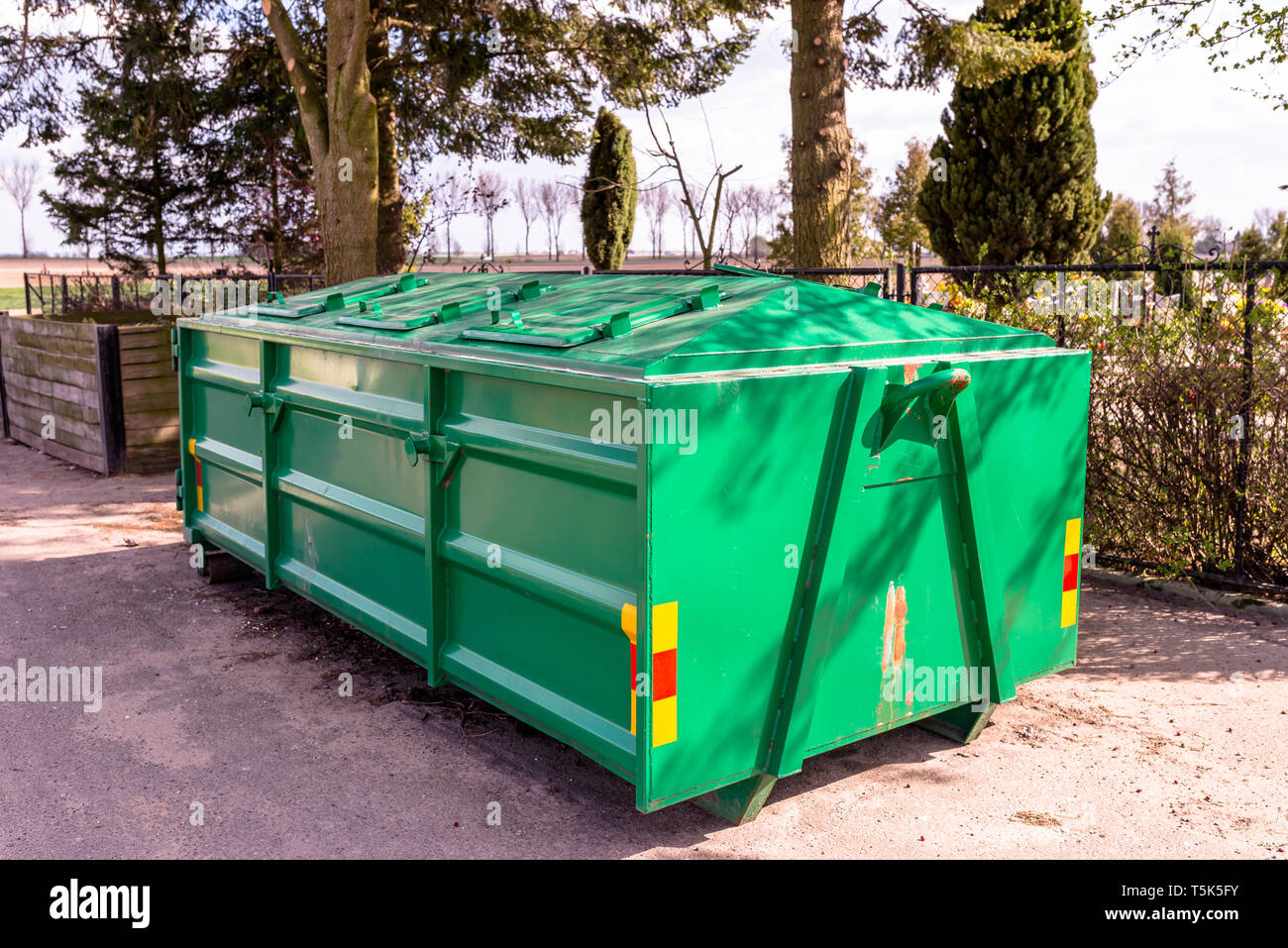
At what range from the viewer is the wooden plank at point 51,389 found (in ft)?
32.3

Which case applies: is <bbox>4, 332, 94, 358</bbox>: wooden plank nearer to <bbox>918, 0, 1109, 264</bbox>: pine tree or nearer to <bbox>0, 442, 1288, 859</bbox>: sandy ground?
<bbox>0, 442, 1288, 859</bbox>: sandy ground

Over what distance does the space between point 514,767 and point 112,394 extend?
24.3 ft

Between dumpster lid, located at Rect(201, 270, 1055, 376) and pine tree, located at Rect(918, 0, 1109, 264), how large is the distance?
14.3 m

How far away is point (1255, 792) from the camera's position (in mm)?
3658

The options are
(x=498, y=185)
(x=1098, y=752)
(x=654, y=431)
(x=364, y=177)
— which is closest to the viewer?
(x=654, y=431)

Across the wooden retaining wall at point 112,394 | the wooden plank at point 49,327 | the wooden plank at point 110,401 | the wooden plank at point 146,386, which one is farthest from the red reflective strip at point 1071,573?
the wooden plank at point 49,327

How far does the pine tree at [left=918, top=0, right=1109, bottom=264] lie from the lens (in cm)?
1755

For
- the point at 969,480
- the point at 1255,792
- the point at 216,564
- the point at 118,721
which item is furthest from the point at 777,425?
the point at 216,564

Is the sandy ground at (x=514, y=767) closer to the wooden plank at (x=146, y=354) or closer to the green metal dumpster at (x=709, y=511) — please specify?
the green metal dumpster at (x=709, y=511)

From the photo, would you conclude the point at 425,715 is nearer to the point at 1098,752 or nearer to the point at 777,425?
the point at 777,425

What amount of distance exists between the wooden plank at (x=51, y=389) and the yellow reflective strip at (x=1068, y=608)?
857 centimetres

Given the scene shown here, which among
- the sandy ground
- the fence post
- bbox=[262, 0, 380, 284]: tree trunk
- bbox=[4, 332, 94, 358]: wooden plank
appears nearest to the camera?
the sandy ground

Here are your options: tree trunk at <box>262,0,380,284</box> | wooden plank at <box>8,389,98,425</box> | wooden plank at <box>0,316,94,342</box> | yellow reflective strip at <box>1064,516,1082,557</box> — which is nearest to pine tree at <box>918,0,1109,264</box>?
tree trunk at <box>262,0,380,284</box>

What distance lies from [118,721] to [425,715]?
1.22m
